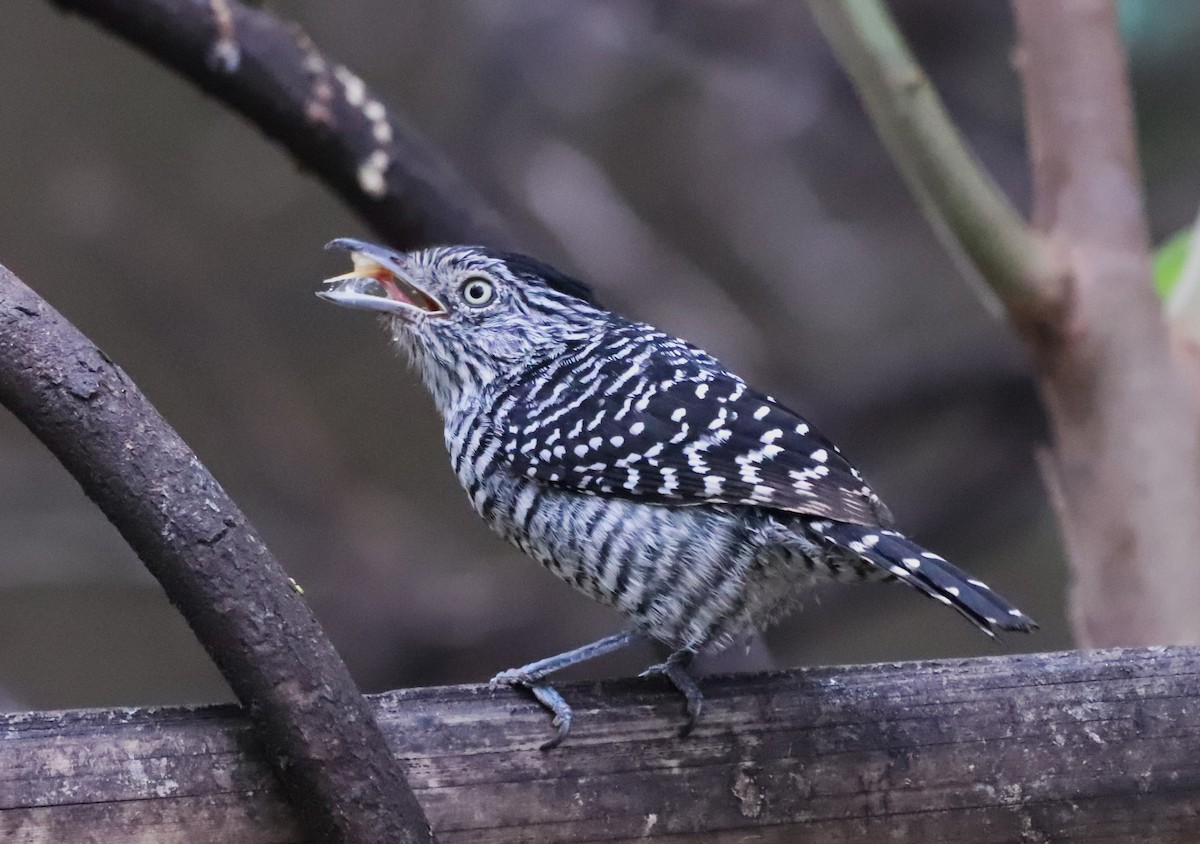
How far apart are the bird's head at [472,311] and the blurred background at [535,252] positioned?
2.14 metres

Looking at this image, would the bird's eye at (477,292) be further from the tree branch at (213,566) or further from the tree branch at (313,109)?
the tree branch at (213,566)

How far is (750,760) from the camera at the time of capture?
1.88 metres

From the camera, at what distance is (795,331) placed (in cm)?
622

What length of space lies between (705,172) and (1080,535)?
3391mm

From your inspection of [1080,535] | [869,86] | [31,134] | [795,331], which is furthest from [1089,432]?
[31,134]

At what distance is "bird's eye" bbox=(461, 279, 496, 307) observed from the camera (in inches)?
105

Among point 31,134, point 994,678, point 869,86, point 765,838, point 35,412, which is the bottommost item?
point 765,838

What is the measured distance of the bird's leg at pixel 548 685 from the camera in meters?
1.81

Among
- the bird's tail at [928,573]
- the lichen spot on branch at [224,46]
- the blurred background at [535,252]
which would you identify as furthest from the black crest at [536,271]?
the blurred background at [535,252]

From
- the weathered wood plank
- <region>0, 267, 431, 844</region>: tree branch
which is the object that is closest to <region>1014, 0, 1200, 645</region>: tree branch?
the weathered wood plank

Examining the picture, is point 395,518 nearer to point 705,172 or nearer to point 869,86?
point 705,172

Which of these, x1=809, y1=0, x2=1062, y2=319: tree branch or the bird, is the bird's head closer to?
the bird

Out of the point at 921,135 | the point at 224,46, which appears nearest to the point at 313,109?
the point at 224,46

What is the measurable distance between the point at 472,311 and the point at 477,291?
55 mm
